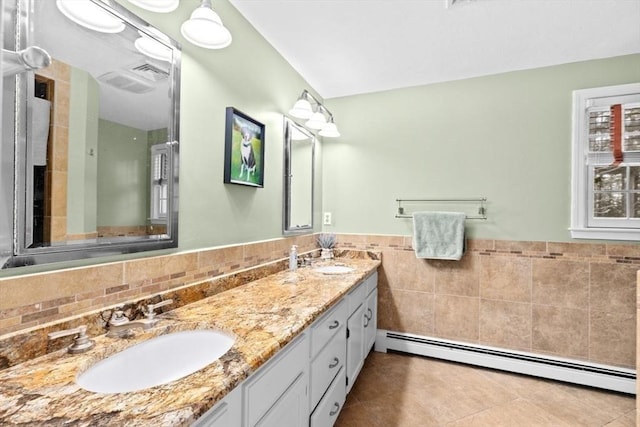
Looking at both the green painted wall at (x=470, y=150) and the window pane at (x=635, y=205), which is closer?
the window pane at (x=635, y=205)

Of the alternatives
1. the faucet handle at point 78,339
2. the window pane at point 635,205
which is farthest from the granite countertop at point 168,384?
the window pane at point 635,205

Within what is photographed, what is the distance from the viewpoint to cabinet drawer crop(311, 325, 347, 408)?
4.25 ft

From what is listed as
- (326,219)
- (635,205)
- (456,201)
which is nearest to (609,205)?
(635,205)

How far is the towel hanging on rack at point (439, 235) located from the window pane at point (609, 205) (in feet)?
2.79

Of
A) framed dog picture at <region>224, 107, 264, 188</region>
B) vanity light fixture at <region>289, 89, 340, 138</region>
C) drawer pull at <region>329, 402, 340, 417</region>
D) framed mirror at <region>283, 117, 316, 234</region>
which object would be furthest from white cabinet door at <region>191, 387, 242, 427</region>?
vanity light fixture at <region>289, 89, 340, 138</region>

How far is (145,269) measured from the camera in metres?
1.13

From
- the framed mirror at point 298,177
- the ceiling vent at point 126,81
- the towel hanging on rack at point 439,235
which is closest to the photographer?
the ceiling vent at point 126,81

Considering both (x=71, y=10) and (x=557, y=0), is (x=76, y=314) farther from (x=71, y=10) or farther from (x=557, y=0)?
(x=557, y=0)

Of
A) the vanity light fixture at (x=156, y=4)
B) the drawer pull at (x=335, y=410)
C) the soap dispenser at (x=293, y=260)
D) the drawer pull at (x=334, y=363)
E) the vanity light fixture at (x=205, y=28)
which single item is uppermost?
the vanity light fixture at (x=205, y=28)

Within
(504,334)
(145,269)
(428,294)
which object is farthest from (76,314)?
(504,334)

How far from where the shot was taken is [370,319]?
2334mm

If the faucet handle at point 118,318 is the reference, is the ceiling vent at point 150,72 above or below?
above

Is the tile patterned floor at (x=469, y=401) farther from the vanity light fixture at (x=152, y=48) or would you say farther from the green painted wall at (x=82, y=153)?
the vanity light fixture at (x=152, y=48)

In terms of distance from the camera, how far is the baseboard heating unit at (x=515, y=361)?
79.7 inches
